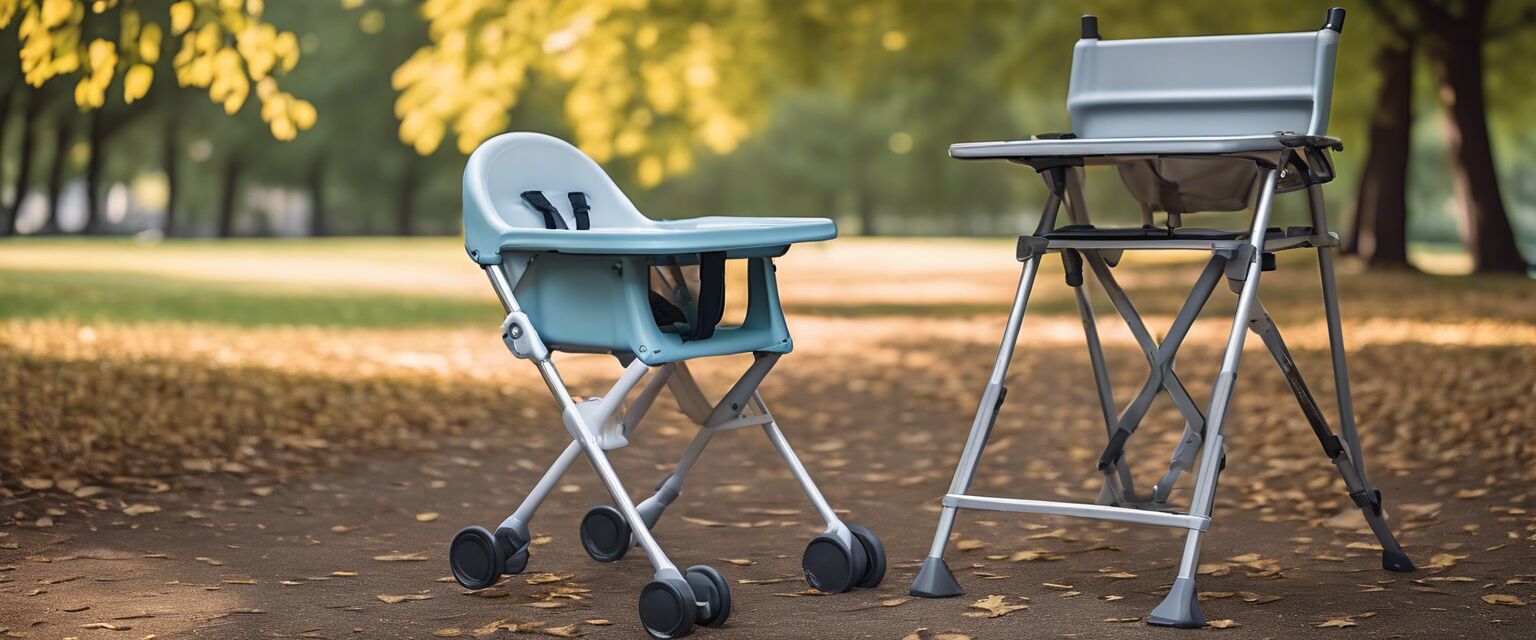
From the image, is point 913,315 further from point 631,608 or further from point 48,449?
point 631,608

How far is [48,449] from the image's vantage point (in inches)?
289

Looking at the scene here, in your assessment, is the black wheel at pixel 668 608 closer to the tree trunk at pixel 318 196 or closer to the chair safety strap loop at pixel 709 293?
the chair safety strap loop at pixel 709 293

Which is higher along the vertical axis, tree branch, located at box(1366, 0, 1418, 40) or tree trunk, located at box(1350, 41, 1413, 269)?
tree branch, located at box(1366, 0, 1418, 40)

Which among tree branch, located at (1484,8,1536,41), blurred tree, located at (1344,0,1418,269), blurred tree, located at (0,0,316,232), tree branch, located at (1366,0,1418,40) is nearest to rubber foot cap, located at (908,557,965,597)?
blurred tree, located at (0,0,316,232)

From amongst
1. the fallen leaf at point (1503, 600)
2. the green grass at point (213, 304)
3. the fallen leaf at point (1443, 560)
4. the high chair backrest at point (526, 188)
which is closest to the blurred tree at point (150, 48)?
the high chair backrest at point (526, 188)

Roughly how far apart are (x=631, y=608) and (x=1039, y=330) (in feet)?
35.8

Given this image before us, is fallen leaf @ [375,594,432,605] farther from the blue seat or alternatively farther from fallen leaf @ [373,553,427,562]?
the blue seat

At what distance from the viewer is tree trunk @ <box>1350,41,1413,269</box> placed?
21750 millimetres

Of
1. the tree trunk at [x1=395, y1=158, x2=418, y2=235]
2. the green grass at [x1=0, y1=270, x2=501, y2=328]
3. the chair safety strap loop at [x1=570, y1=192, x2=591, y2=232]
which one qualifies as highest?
the chair safety strap loop at [x1=570, y1=192, x2=591, y2=232]

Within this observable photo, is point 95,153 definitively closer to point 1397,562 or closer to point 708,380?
point 708,380

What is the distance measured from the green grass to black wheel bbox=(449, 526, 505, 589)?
1095 cm

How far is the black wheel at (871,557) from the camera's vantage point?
511 cm

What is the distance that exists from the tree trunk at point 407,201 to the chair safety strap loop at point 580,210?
37.9 meters

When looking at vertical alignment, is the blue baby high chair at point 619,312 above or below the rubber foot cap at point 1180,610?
above
